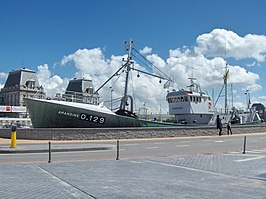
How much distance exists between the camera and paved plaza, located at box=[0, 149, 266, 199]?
6.99 metres

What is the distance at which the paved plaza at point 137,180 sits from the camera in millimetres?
6988

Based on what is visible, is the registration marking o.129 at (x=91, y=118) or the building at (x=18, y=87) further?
the building at (x=18, y=87)

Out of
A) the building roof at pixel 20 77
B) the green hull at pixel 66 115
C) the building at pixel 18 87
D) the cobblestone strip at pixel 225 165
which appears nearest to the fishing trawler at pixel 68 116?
the green hull at pixel 66 115

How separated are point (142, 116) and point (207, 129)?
7.40 metres

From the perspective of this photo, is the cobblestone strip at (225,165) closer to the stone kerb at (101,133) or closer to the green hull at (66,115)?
the stone kerb at (101,133)

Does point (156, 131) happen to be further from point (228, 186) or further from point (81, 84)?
point (81, 84)

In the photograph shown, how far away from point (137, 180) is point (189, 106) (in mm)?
31418

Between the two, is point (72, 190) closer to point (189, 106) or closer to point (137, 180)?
point (137, 180)

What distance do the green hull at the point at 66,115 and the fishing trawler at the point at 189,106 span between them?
12654mm

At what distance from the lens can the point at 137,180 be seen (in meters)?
8.68

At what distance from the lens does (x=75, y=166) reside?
11258mm

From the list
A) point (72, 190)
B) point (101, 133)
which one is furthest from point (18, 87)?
point (72, 190)

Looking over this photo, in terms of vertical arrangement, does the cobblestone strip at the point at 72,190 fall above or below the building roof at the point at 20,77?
below

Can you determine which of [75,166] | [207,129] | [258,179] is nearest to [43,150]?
[75,166]
